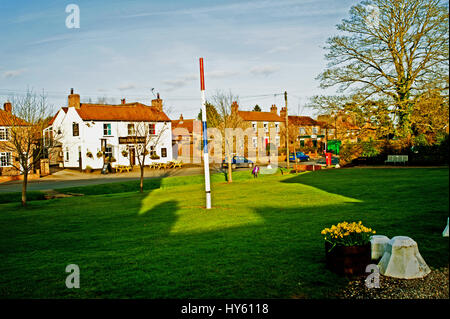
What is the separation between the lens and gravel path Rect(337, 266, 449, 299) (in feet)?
20.0

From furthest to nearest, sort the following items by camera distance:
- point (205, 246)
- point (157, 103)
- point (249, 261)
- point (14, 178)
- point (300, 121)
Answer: point (300, 121), point (157, 103), point (14, 178), point (205, 246), point (249, 261)

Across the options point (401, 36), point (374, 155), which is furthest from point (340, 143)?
point (401, 36)

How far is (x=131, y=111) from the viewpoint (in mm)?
60156

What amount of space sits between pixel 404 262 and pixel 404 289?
61 centimetres

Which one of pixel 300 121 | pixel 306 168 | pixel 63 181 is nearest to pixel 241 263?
pixel 306 168

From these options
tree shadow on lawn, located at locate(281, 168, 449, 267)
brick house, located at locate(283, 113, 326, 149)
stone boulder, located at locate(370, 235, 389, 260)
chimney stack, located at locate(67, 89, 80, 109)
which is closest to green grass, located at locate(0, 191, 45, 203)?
tree shadow on lawn, located at locate(281, 168, 449, 267)

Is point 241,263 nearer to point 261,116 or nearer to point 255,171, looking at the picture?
point 255,171

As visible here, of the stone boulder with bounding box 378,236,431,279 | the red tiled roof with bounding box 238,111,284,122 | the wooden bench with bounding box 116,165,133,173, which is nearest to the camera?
the stone boulder with bounding box 378,236,431,279

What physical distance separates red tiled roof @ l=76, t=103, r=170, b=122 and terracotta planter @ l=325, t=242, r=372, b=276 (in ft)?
170

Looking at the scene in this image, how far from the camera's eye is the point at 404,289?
6.38 metres

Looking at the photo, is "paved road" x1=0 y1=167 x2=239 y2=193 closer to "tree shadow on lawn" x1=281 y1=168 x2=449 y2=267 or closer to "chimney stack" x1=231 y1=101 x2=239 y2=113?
"chimney stack" x1=231 y1=101 x2=239 y2=113
